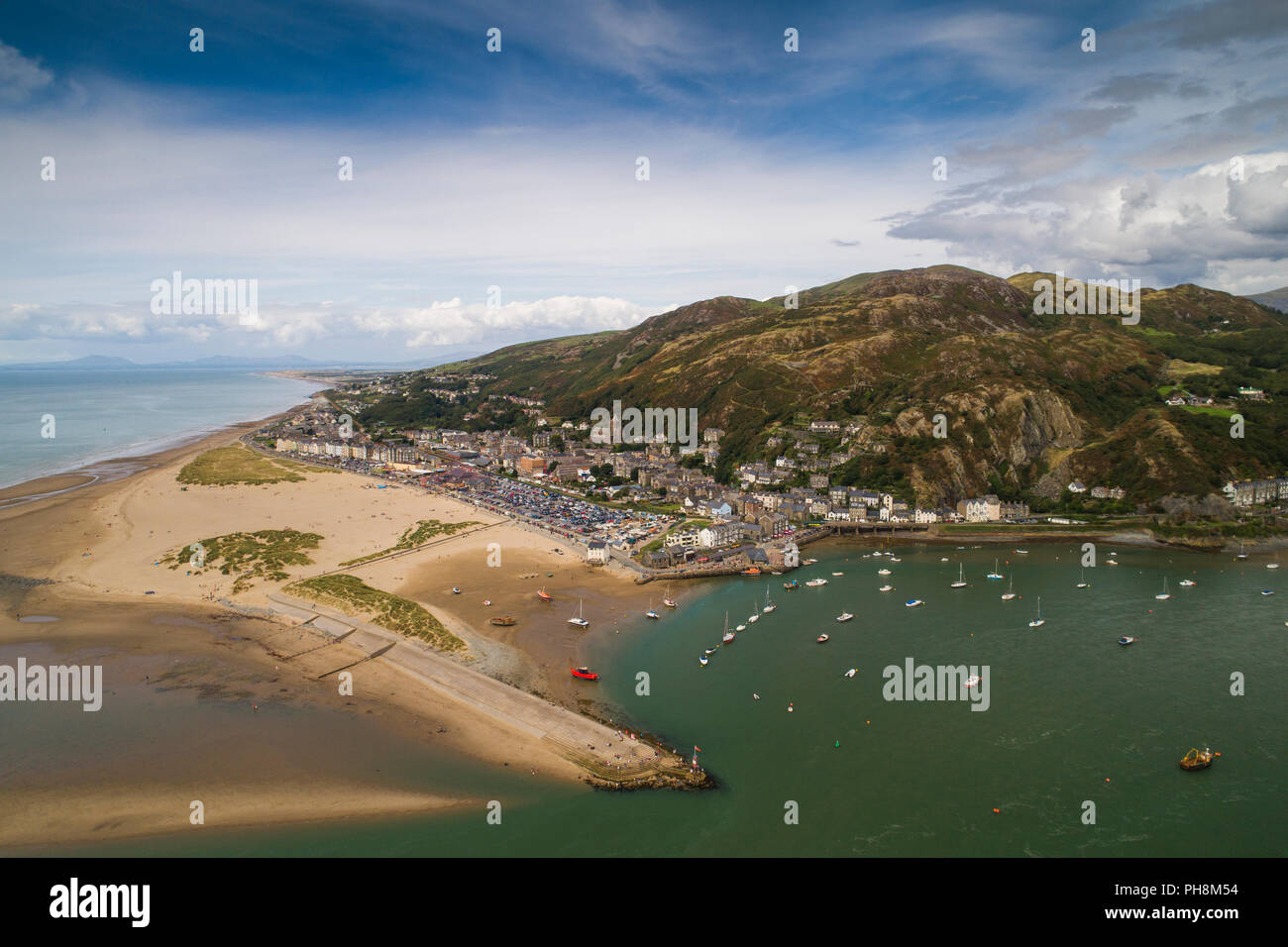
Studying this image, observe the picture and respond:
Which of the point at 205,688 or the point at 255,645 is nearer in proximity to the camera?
the point at 205,688

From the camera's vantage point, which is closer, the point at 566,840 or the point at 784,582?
the point at 566,840

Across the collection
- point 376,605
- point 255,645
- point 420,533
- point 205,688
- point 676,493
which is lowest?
point 205,688

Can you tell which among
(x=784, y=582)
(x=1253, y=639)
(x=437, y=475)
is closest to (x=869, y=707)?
(x=784, y=582)

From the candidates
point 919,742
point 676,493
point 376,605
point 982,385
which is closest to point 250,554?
point 376,605

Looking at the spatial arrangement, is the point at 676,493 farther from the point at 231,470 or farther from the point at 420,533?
the point at 231,470

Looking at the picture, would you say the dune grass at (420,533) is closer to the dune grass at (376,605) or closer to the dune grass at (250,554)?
the dune grass at (250,554)

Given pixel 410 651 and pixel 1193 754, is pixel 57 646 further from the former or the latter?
pixel 1193 754

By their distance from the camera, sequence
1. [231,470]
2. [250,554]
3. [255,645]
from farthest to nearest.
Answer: [231,470] → [250,554] → [255,645]

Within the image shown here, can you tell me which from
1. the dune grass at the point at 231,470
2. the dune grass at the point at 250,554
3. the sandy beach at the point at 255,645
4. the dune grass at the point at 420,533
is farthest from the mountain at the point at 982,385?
the dune grass at the point at 231,470
